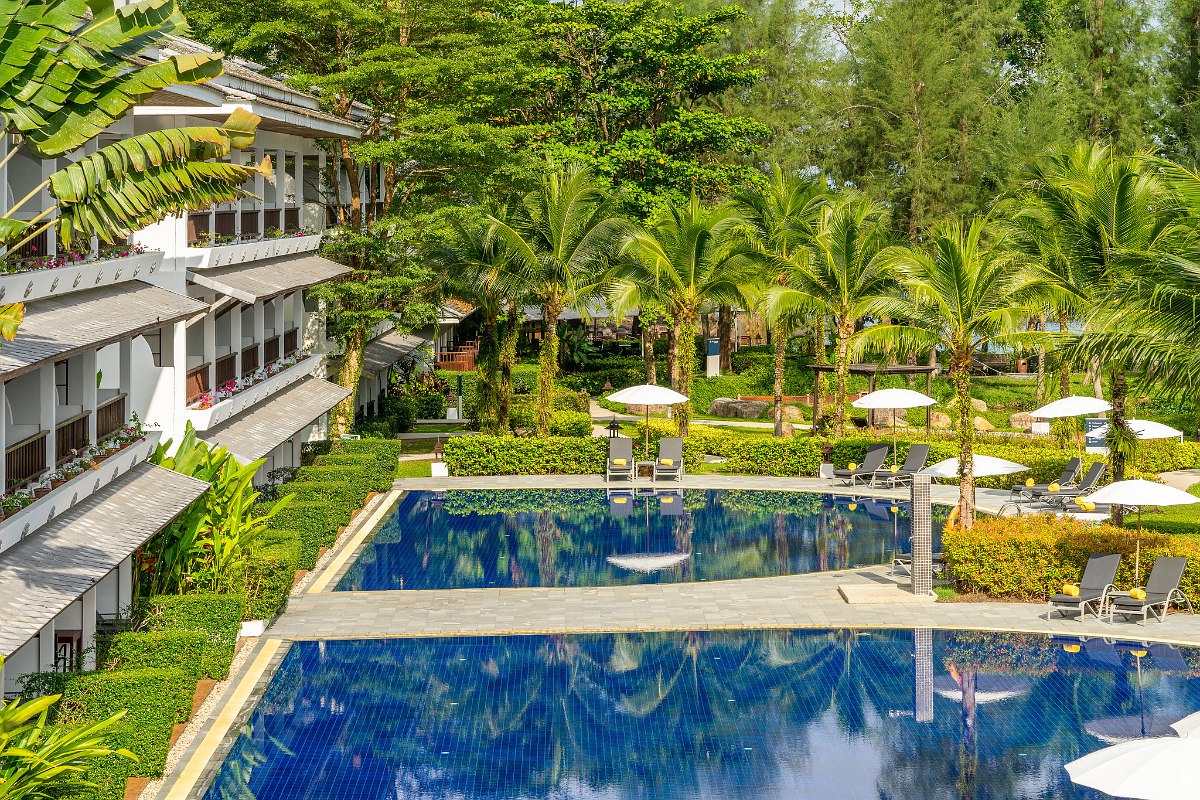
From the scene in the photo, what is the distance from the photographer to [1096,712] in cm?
1900

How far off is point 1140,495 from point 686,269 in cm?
1741

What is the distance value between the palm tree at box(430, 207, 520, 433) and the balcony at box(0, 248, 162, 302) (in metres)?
15.2

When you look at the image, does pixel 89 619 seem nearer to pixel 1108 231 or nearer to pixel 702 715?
pixel 702 715

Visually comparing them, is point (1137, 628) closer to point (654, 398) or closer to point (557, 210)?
point (654, 398)

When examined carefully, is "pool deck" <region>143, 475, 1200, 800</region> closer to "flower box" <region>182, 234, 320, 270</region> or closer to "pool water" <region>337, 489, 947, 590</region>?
"pool water" <region>337, 489, 947, 590</region>

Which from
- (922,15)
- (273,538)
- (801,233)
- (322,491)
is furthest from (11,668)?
(922,15)

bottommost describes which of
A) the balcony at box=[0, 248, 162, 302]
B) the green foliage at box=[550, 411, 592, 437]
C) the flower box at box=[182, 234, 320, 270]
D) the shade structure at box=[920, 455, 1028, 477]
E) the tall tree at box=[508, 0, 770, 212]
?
the green foliage at box=[550, 411, 592, 437]

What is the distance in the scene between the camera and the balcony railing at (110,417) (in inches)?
821

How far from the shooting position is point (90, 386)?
2041 cm

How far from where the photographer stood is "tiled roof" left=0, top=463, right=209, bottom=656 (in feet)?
46.8

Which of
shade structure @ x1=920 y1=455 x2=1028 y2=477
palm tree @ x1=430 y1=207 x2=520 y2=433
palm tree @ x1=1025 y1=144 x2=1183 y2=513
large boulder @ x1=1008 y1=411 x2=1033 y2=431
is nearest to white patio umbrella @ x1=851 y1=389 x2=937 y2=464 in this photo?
palm tree @ x1=1025 y1=144 x2=1183 y2=513

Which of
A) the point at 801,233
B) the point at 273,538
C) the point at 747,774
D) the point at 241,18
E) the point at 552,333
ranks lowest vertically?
the point at 747,774

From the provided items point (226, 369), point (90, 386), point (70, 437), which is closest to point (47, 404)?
point (70, 437)

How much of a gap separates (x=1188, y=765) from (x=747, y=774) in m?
6.04
